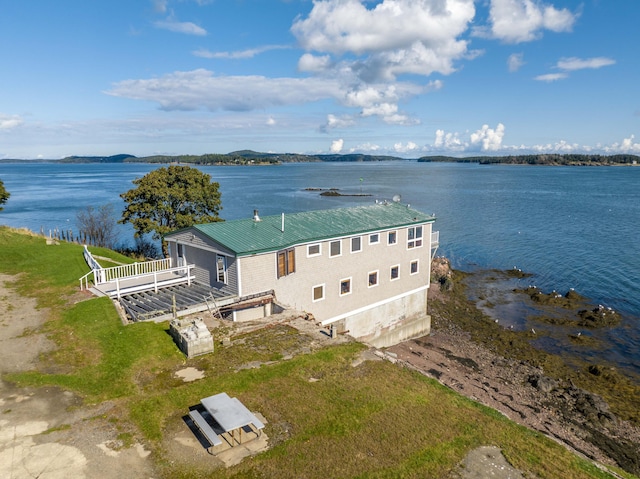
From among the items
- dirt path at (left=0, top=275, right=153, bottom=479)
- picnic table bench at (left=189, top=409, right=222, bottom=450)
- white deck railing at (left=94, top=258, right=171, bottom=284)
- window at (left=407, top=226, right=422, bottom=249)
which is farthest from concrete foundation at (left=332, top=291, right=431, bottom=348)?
dirt path at (left=0, top=275, right=153, bottom=479)

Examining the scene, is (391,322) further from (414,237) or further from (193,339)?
(193,339)

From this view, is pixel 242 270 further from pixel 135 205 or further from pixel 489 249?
pixel 489 249

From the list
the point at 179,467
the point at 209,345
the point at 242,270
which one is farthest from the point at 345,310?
the point at 179,467

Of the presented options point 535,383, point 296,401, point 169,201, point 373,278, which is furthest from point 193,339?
point 169,201

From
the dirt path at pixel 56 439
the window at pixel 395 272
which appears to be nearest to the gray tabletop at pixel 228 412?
the dirt path at pixel 56 439

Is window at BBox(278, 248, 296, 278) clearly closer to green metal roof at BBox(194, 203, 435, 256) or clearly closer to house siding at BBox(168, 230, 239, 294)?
green metal roof at BBox(194, 203, 435, 256)

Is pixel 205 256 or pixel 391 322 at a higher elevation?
pixel 205 256

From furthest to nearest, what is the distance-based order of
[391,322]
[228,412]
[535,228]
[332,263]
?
1. [535,228]
2. [391,322]
3. [332,263]
4. [228,412]
